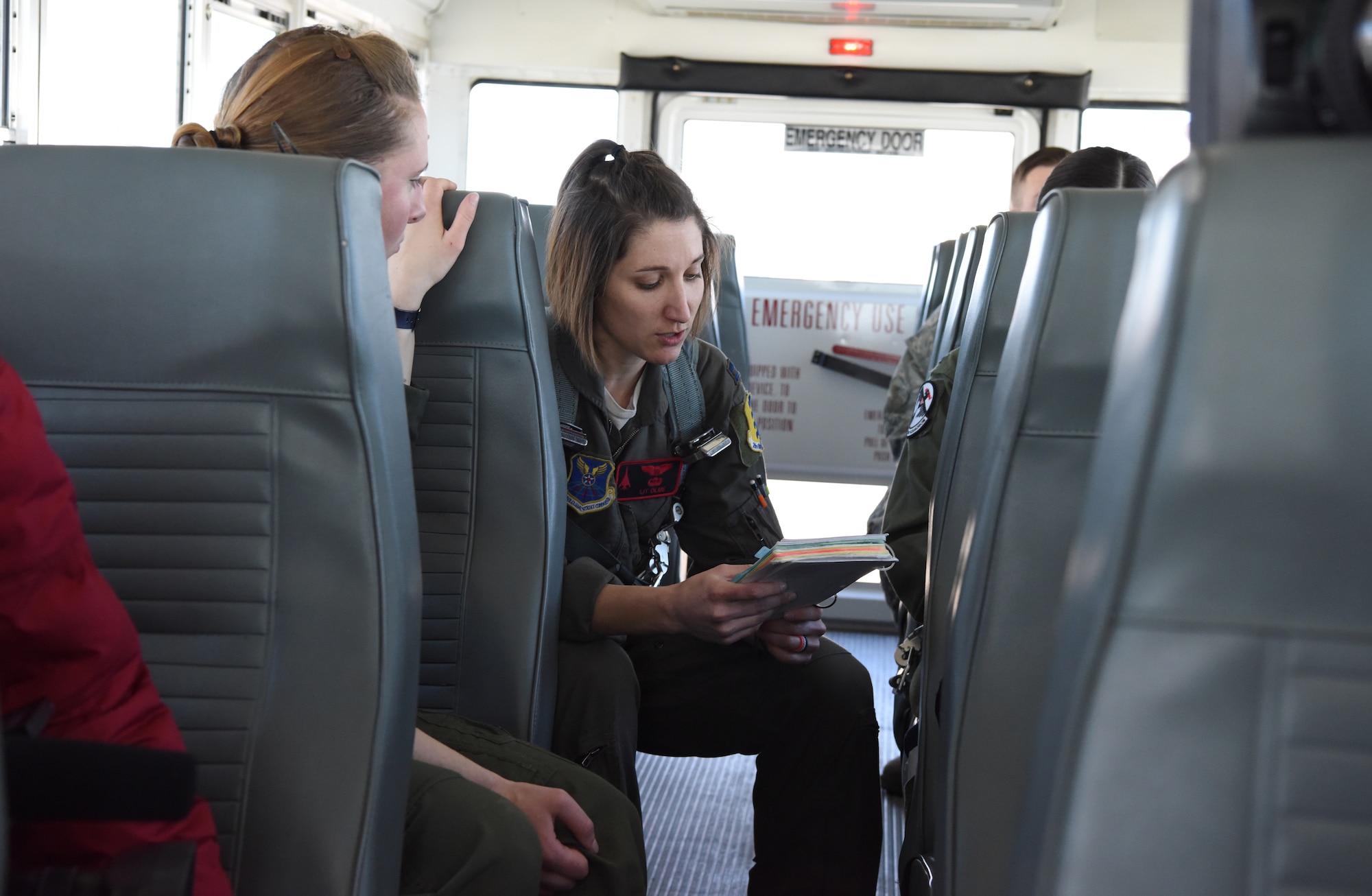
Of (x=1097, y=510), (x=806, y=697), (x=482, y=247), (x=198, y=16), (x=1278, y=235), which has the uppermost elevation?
(x=198, y=16)

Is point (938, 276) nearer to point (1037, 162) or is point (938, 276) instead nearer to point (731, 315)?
point (1037, 162)

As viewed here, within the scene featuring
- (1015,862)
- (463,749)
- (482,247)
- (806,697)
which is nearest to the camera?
(1015,862)

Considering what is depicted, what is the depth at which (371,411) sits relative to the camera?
109 cm

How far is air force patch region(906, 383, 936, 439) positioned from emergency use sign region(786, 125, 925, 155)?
3.51m

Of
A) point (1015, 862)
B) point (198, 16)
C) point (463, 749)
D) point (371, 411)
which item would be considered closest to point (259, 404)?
point (371, 411)

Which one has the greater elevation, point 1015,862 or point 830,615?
point 1015,862

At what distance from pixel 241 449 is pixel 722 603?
0.79 metres

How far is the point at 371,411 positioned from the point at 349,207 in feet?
0.61

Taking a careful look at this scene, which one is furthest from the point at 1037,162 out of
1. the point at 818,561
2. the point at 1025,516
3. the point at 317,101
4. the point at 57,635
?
the point at 57,635

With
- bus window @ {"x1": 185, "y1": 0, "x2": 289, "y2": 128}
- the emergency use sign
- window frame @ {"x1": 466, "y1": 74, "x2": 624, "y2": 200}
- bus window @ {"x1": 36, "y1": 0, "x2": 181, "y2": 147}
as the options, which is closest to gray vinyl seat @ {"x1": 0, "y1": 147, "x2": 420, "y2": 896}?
bus window @ {"x1": 36, "y1": 0, "x2": 181, "y2": 147}

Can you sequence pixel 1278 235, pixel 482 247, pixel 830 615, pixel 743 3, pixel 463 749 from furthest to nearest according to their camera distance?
pixel 743 3 → pixel 830 615 → pixel 482 247 → pixel 463 749 → pixel 1278 235

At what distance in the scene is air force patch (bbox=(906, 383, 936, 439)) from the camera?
188cm

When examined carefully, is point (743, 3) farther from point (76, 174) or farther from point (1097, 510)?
point (1097, 510)

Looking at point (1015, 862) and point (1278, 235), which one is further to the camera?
point (1015, 862)
